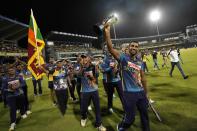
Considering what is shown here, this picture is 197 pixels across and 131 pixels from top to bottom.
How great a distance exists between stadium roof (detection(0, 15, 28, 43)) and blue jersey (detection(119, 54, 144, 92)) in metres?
40.1

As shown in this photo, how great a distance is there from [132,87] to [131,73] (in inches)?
11.9

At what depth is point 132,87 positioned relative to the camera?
14.1ft

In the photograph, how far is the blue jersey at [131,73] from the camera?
14.1ft

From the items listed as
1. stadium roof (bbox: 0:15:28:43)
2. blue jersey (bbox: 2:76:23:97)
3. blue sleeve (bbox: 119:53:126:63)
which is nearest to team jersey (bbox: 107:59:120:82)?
blue sleeve (bbox: 119:53:126:63)

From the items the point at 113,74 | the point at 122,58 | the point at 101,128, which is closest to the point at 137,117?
the point at 101,128

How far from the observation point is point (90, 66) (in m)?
6.39

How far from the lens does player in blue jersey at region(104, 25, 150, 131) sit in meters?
4.21

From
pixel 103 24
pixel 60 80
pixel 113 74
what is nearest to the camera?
pixel 103 24

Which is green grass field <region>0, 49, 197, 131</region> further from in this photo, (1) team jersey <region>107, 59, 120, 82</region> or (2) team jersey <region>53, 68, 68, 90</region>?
(1) team jersey <region>107, 59, 120, 82</region>

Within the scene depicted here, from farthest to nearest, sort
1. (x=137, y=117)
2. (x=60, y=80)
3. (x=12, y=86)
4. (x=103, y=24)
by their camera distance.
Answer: (x=60, y=80)
(x=12, y=86)
(x=137, y=117)
(x=103, y=24)

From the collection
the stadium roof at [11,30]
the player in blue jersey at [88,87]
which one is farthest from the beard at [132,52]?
the stadium roof at [11,30]

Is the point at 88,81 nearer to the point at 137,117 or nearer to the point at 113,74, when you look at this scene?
the point at 113,74

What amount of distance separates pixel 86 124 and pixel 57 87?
2910 millimetres

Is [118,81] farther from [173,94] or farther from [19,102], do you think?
[19,102]
